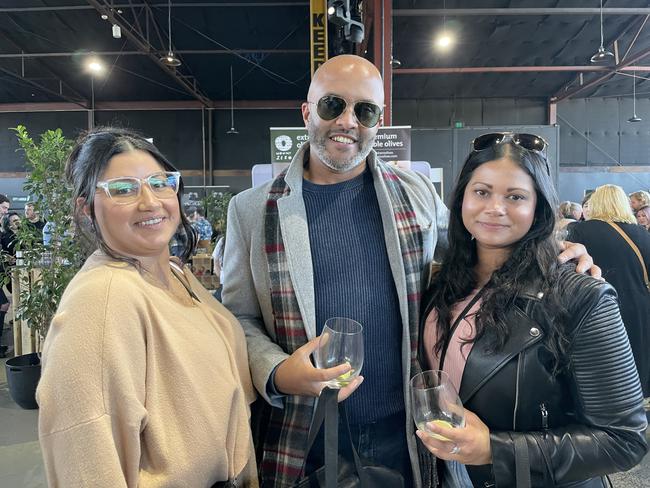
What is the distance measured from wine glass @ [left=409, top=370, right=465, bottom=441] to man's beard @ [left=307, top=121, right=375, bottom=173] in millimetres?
749

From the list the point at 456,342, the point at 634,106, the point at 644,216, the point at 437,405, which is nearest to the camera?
the point at 437,405

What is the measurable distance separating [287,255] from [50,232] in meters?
3.37

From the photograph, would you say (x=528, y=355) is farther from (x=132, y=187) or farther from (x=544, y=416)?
(x=132, y=187)

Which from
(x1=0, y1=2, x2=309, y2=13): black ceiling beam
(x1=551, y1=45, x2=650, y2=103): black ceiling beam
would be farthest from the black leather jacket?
(x1=551, y1=45, x2=650, y2=103): black ceiling beam

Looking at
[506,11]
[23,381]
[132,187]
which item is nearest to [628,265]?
[132,187]

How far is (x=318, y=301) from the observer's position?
55.7 inches

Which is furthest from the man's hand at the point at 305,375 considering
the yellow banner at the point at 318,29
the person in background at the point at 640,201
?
the yellow banner at the point at 318,29

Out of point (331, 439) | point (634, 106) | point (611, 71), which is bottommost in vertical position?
point (331, 439)

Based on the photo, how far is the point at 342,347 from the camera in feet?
3.54

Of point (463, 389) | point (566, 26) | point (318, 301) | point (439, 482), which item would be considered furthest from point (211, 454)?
point (566, 26)

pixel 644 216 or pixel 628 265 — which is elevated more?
pixel 644 216

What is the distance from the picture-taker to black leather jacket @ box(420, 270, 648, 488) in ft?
3.46

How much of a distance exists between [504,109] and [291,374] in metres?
14.6

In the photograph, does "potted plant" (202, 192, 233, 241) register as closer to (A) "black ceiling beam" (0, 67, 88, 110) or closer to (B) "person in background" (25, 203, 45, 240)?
(A) "black ceiling beam" (0, 67, 88, 110)
